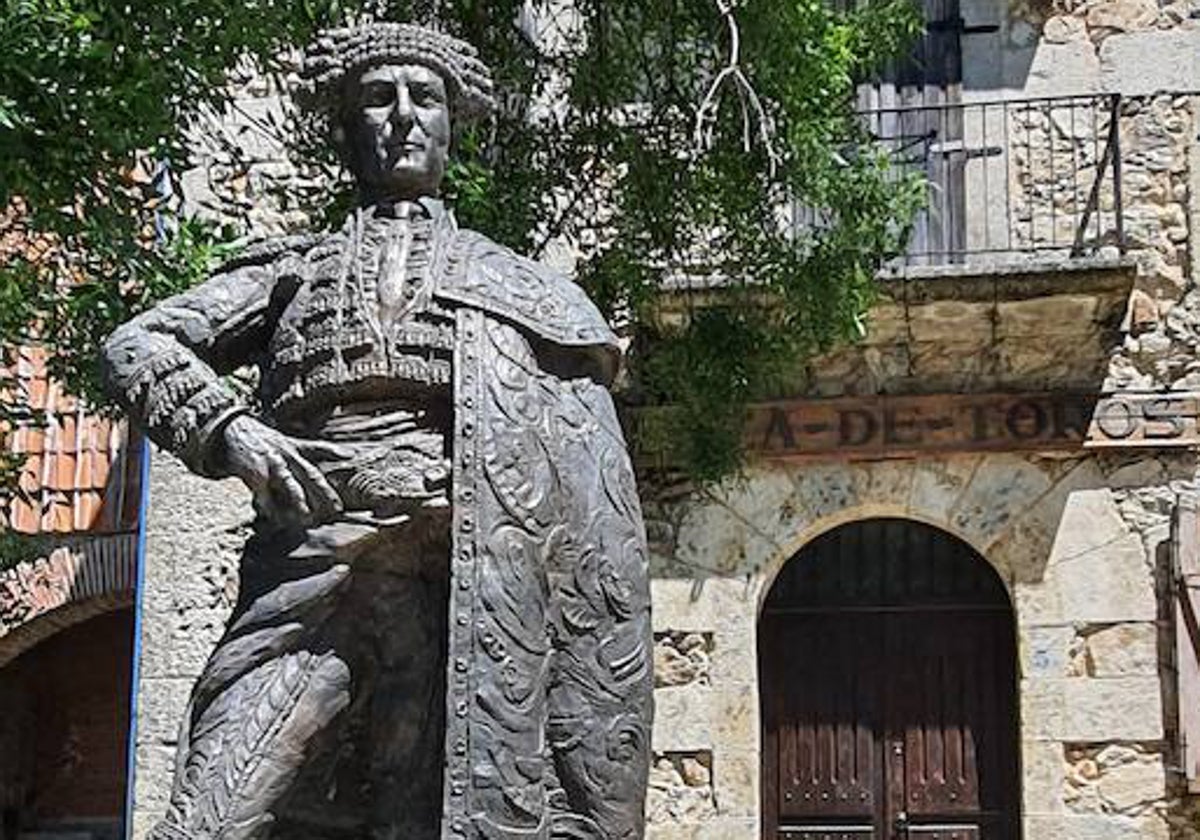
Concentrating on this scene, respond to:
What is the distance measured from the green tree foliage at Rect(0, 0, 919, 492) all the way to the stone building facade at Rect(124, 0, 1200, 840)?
1427 mm

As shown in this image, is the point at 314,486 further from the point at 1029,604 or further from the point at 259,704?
the point at 1029,604

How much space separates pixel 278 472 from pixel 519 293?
0.52 meters

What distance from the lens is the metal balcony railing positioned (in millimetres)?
10523

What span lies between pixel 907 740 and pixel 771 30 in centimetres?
425

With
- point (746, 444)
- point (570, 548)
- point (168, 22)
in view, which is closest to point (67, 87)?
point (168, 22)

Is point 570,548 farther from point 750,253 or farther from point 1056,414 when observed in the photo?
point 1056,414

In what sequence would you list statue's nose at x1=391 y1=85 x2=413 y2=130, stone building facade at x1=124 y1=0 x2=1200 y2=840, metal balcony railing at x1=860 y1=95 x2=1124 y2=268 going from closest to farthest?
statue's nose at x1=391 y1=85 x2=413 y2=130, stone building facade at x1=124 y1=0 x2=1200 y2=840, metal balcony railing at x1=860 y1=95 x2=1124 y2=268

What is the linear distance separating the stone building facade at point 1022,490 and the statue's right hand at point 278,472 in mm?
6146

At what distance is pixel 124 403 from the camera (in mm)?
3570

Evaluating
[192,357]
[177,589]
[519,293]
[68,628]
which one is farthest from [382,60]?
[68,628]

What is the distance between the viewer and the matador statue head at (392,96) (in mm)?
3734

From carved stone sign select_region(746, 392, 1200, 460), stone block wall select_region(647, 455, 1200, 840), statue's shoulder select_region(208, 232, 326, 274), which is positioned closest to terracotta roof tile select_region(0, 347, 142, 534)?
stone block wall select_region(647, 455, 1200, 840)

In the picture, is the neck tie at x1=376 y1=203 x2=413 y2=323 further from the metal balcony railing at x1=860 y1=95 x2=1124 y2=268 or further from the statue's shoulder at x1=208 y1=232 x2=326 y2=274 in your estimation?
the metal balcony railing at x1=860 y1=95 x2=1124 y2=268

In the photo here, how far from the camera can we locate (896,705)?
1044 cm
